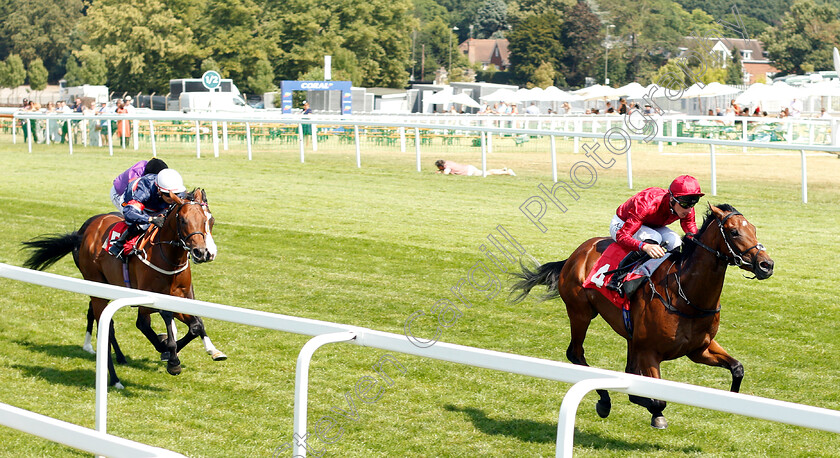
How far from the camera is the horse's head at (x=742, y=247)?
4512mm

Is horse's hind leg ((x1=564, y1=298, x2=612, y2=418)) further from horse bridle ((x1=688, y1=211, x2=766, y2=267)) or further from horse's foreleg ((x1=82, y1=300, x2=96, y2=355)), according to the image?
horse's foreleg ((x1=82, y1=300, x2=96, y2=355))

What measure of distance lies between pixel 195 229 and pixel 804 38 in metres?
71.4

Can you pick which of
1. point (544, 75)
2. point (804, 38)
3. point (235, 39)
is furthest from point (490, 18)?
point (235, 39)

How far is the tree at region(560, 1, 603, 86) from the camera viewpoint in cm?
8100

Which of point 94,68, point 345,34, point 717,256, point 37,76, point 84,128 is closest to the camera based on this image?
point 717,256

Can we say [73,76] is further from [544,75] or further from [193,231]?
[193,231]

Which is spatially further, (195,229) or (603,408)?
(195,229)

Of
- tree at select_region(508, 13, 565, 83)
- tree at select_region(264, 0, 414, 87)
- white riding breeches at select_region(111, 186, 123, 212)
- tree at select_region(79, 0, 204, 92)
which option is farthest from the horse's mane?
tree at select_region(508, 13, 565, 83)

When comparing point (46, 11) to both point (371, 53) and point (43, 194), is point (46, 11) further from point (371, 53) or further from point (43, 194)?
point (43, 194)

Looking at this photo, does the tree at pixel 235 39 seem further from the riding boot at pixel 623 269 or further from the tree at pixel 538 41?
the riding boot at pixel 623 269

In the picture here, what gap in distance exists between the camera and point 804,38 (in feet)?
226

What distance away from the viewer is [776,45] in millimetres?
70938

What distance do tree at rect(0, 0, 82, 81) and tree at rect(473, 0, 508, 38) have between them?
2923 inches

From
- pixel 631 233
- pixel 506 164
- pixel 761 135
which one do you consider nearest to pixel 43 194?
pixel 506 164
